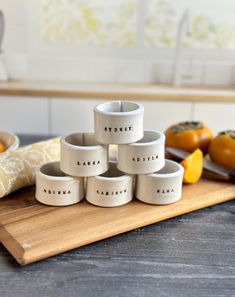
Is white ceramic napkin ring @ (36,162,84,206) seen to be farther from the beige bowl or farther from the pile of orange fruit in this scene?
the pile of orange fruit

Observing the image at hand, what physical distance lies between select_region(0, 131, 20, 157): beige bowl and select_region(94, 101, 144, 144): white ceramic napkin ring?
24 centimetres

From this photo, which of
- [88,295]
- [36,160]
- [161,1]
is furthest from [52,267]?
[161,1]

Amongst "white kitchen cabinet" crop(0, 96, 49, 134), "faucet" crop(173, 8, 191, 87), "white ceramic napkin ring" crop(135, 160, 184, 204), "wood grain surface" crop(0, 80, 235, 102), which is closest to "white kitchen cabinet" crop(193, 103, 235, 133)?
"wood grain surface" crop(0, 80, 235, 102)

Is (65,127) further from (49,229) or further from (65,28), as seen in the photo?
(49,229)

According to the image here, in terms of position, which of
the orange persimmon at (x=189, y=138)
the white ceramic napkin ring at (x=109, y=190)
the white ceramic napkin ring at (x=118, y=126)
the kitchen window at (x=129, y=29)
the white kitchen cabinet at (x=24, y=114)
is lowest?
the white kitchen cabinet at (x=24, y=114)

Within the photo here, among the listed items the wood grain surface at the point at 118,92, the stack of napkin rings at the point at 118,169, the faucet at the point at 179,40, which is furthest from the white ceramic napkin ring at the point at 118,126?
the faucet at the point at 179,40

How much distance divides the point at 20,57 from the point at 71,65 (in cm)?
28

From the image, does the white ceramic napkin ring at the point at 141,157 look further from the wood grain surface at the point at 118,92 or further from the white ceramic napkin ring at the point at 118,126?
the wood grain surface at the point at 118,92

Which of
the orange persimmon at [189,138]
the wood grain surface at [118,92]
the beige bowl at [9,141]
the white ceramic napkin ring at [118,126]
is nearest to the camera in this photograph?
the white ceramic napkin ring at [118,126]

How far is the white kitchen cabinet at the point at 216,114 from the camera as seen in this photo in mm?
2336

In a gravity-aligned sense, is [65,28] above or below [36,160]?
above

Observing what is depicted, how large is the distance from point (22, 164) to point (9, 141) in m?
0.09

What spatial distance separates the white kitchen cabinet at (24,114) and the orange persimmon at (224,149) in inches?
48.8

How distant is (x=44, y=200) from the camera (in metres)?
1.06
